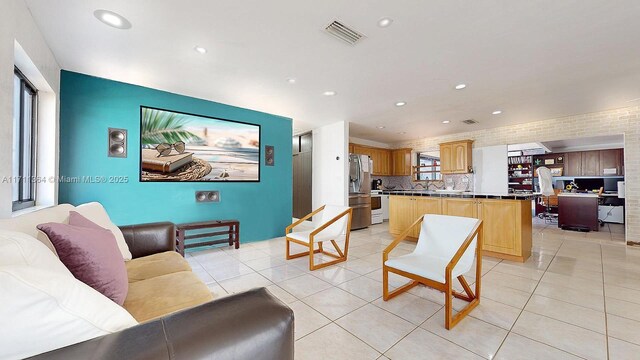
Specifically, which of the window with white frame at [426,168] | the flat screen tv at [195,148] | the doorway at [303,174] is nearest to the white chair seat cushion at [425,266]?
the flat screen tv at [195,148]

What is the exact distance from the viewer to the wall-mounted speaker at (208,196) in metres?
3.91

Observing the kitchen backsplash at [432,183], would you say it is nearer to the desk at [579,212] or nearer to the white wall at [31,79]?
the desk at [579,212]

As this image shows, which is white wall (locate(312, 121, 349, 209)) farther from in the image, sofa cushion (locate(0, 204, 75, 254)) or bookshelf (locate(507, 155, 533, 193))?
bookshelf (locate(507, 155, 533, 193))

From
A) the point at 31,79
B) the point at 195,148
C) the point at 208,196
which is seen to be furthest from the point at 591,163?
the point at 31,79

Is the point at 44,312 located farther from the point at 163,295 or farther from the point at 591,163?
the point at 591,163

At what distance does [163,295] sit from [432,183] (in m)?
7.13

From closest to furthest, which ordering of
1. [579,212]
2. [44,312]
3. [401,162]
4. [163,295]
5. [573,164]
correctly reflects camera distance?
[44,312] → [163,295] → [579,212] → [401,162] → [573,164]

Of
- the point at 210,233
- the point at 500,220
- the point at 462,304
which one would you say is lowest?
the point at 462,304

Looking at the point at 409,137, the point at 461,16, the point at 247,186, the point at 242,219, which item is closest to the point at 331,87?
the point at 461,16

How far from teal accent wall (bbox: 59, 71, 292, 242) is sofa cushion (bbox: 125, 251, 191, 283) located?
1.73 meters

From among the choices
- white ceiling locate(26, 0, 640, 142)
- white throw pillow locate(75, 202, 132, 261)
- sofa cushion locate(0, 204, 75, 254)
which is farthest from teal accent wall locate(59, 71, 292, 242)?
sofa cushion locate(0, 204, 75, 254)

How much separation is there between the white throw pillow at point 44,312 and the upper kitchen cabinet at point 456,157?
6.92 metres

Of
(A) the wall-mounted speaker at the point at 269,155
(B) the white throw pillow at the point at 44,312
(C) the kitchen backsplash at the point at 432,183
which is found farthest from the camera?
(C) the kitchen backsplash at the point at 432,183

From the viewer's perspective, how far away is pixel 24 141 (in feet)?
7.81
